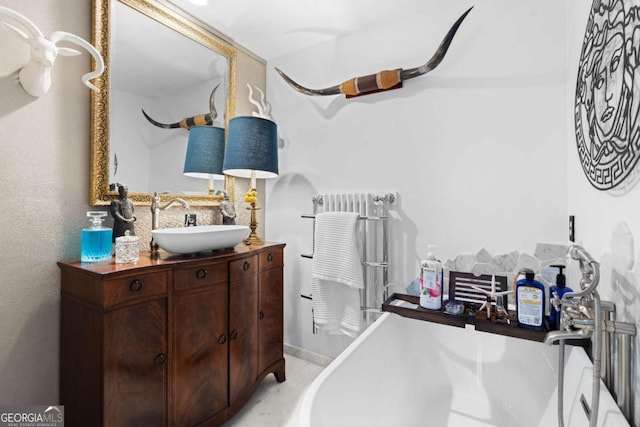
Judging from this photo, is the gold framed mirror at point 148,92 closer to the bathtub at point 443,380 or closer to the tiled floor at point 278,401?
the tiled floor at point 278,401

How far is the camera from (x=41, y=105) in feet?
4.42

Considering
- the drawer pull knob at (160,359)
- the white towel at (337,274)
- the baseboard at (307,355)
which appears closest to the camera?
the drawer pull knob at (160,359)

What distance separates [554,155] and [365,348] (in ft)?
4.57

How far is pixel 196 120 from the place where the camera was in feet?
6.66

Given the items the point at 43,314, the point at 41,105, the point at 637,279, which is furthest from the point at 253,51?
the point at 637,279

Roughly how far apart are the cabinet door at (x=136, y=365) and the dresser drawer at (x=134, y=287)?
0.13ft

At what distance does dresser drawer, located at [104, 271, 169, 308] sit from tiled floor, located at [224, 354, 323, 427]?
37.4 inches

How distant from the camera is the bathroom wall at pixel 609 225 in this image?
2.56 ft

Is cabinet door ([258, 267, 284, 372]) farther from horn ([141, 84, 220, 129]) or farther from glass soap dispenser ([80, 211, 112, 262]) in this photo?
horn ([141, 84, 220, 129])

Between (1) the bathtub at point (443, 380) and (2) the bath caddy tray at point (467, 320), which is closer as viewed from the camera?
(1) the bathtub at point (443, 380)

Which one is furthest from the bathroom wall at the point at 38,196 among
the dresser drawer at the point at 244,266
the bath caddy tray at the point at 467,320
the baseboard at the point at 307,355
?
the bath caddy tray at the point at 467,320

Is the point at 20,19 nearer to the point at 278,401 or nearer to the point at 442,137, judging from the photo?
the point at 442,137

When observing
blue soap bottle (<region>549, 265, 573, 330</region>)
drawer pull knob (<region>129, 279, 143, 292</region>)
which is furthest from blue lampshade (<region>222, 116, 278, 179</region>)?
blue soap bottle (<region>549, 265, 573, 330</region>)

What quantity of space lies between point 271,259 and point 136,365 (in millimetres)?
912
